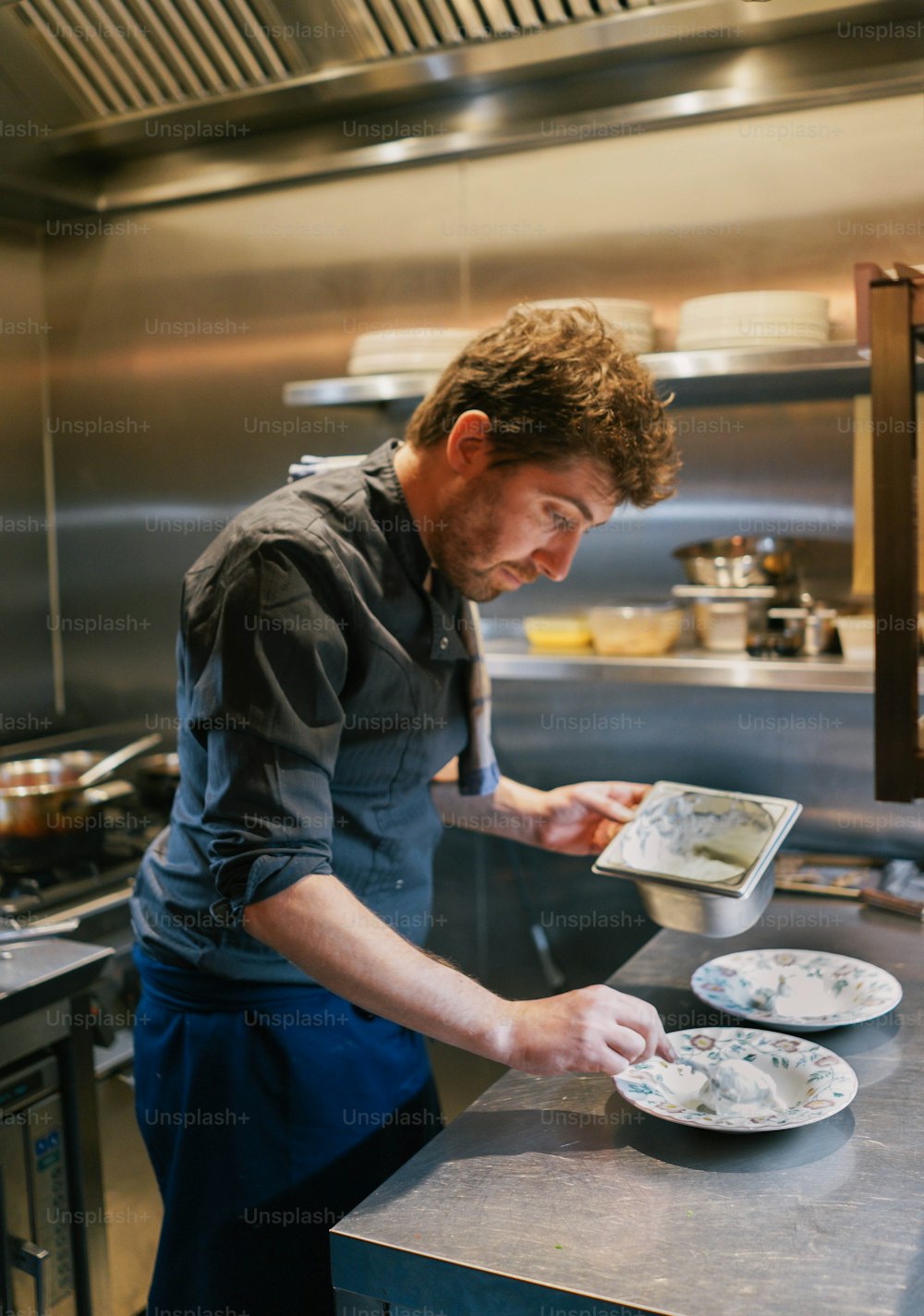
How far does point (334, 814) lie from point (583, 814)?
18.8 inches

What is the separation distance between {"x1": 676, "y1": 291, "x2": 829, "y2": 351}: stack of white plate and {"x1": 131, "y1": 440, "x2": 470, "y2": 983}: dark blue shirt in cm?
74

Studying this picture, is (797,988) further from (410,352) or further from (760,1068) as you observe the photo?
(410,352)

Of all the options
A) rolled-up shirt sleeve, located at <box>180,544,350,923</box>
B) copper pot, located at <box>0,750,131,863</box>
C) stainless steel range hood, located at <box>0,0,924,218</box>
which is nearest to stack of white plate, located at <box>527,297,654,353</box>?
stainless steel range hood, located at <box>0,0,924,218</box>

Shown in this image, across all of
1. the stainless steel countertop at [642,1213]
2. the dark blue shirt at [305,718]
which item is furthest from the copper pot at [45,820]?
the stainless steel countertop at [642,1213]

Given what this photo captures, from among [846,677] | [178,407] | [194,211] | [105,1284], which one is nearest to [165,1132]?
[105,1284]

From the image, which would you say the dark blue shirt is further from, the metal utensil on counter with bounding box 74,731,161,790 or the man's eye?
the metal utensil on counter with bounding box 74,731,161,790

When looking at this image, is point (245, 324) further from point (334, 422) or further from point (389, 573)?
point (389, 573)

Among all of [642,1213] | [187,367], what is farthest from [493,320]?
[642,1213]

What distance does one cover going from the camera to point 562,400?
4.26ft

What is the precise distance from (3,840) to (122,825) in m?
0.34

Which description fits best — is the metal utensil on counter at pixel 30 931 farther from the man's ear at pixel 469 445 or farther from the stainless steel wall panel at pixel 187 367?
the stainless steel wall panel at pixel 187 367

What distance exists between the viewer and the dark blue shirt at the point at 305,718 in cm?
120

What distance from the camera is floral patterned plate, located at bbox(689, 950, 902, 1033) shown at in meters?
1.42

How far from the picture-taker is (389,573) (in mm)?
1405
